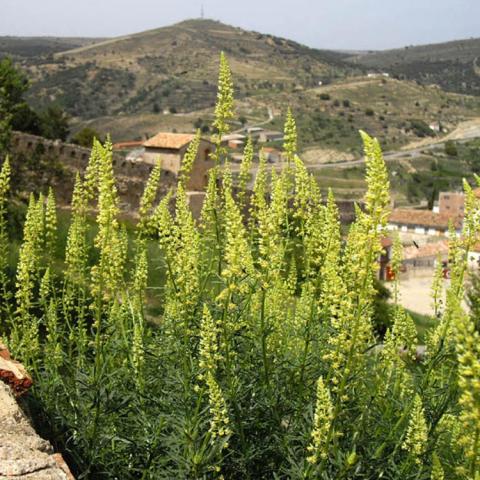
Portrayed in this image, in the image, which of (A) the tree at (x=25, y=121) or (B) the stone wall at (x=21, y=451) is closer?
(B) the stone wall at (x=21, y=451)

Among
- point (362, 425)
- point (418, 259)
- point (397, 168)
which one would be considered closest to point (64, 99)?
point (397, 168)

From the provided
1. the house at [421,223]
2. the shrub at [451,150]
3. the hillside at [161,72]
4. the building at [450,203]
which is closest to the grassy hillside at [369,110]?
the shrub at [451,150]

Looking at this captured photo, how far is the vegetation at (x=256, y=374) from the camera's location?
3588 mm

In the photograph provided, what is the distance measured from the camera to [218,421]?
3576 millimetres

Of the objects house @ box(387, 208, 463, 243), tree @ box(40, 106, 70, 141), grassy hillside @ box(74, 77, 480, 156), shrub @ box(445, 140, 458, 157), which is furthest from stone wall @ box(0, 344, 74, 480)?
shrub @ box(445, 140, 458, 157)

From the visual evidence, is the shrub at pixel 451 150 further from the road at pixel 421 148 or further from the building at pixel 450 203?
the building at pixel 450 203

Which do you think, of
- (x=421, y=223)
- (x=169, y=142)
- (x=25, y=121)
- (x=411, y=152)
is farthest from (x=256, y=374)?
(x=411, y=152)

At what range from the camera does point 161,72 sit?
154 meters

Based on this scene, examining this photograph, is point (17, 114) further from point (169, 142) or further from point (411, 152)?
point (411, 152)

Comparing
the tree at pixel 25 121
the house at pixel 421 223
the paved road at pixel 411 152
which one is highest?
the tree at pixel 25 121

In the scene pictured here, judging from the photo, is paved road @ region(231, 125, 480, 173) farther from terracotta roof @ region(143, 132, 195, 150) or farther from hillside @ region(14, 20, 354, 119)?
terracotta roof @ region(143, 132, 195, 150)

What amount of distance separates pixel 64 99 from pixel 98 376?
12392 centimetres

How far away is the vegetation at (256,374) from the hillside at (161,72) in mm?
102576

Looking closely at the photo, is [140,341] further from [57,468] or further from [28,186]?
[28,186]
